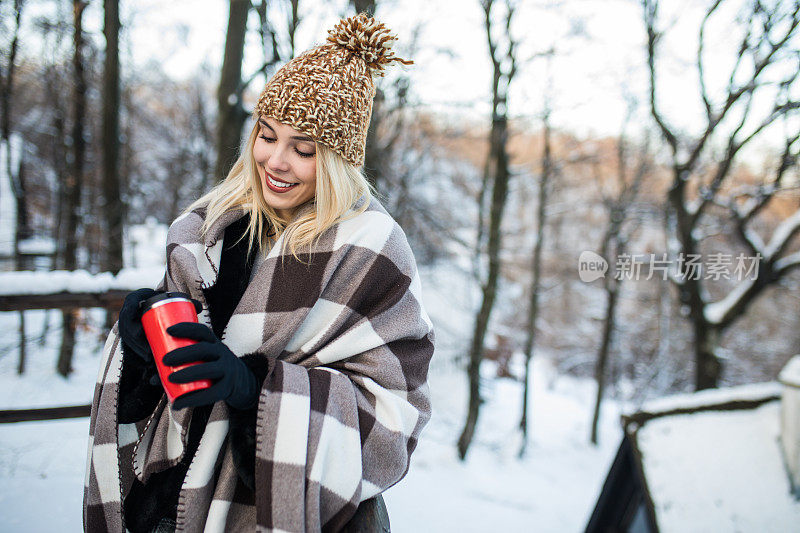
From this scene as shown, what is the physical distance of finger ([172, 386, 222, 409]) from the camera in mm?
981

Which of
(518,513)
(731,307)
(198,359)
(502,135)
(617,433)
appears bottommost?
(617,433)

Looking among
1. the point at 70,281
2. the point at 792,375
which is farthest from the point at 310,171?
the point at 792,375

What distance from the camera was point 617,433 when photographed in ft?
45.4

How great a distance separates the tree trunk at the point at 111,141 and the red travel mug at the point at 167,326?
196 inches

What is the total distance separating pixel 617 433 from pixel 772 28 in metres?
11.3

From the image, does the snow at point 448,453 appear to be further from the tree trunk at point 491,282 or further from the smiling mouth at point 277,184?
the smiling mouth at point 277,184

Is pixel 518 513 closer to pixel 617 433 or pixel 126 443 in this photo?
pixel 126 443

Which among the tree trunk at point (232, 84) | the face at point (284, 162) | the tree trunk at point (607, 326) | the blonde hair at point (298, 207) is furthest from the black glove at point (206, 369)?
the tree trunk at point (607, 326)

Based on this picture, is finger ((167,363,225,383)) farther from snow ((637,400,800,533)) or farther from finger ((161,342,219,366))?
snow ((637,400,800,533))

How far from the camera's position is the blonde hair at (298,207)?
140 cm

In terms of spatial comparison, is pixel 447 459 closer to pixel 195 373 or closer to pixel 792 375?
pixel 792 375

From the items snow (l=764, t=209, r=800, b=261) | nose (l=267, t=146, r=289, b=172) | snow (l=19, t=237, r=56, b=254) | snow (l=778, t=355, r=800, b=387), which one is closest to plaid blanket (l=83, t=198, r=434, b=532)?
nose (l=267, t=146, r=289, b=172)

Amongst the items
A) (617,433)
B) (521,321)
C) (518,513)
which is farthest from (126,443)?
(521,321)

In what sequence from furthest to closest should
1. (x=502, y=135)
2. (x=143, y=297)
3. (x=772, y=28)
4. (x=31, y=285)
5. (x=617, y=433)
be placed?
(x=617, y=433) → (x=502, y=135) → (x=772, y=28) → (x=31, y=285) → (x=143, y=297)
